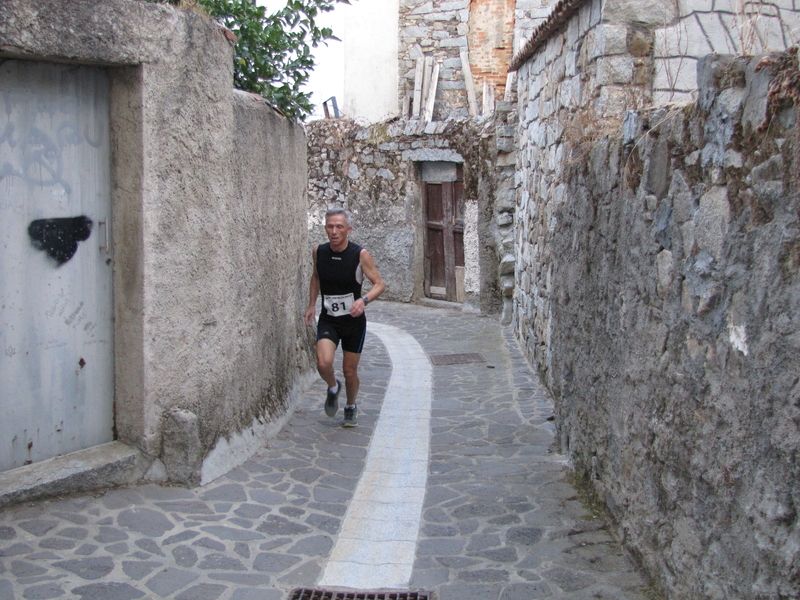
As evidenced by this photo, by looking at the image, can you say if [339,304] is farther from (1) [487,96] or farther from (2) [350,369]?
(1) [487,96]

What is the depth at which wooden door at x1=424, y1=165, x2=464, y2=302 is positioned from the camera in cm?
1257

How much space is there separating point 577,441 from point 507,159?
6.45 m

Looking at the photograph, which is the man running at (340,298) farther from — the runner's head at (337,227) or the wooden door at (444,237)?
the wooden door at (444,237)

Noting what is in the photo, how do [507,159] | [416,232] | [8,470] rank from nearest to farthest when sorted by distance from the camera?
[8,470] < [507,159] < [416,232]

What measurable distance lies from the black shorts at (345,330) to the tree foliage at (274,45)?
1626mm

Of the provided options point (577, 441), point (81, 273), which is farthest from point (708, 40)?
point (81, 273)

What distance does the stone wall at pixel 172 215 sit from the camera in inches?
153

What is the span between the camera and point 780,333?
220 cm

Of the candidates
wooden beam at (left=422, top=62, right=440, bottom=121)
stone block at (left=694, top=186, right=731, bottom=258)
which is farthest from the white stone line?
wooden beam at (left=422, top=62, right=440, bottom=121)

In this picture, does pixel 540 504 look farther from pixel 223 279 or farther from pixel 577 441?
pixel 223 279

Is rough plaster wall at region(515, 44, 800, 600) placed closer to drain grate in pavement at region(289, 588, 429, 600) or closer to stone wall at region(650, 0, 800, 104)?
drain grate in pavement at region(289, 588, 429, 600)

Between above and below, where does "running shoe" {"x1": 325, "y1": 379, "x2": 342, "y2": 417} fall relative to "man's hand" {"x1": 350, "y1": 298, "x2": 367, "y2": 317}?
below

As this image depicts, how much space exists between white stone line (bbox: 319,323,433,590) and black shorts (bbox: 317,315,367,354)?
0.67m

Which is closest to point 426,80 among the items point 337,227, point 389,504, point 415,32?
point 415,32
